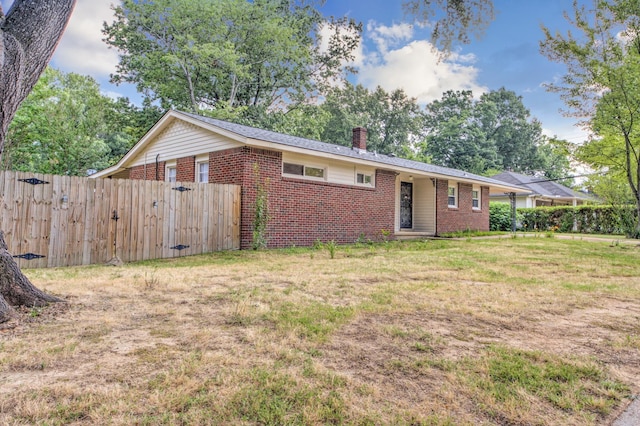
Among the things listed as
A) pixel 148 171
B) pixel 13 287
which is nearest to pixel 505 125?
pixel 148 171

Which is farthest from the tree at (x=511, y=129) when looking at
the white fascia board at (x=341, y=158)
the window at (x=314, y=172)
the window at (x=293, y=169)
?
the window at (x=293, y=169)

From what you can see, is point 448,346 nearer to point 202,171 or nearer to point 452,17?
point 452,17

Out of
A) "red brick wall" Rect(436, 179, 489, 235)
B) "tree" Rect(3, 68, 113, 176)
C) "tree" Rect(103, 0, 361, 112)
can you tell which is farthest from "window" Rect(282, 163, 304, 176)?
"tree" Rect(103, 0, 361, 112)

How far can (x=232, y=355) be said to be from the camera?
8.50 feet

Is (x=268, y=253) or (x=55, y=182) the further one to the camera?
(x=268, y=253)

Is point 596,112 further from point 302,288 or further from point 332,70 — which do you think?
point 332,70

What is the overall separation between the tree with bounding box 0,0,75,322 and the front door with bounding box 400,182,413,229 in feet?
47.9

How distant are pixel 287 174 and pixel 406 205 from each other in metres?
8.00

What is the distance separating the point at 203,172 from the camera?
1170 centimetres

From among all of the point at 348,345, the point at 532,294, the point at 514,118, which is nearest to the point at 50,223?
the point at 348,345

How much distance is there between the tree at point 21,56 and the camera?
3258 millimetres

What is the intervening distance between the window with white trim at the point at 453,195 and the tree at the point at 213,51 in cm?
1200

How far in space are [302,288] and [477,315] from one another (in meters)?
2.18

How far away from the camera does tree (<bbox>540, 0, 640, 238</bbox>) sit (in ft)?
34.6
